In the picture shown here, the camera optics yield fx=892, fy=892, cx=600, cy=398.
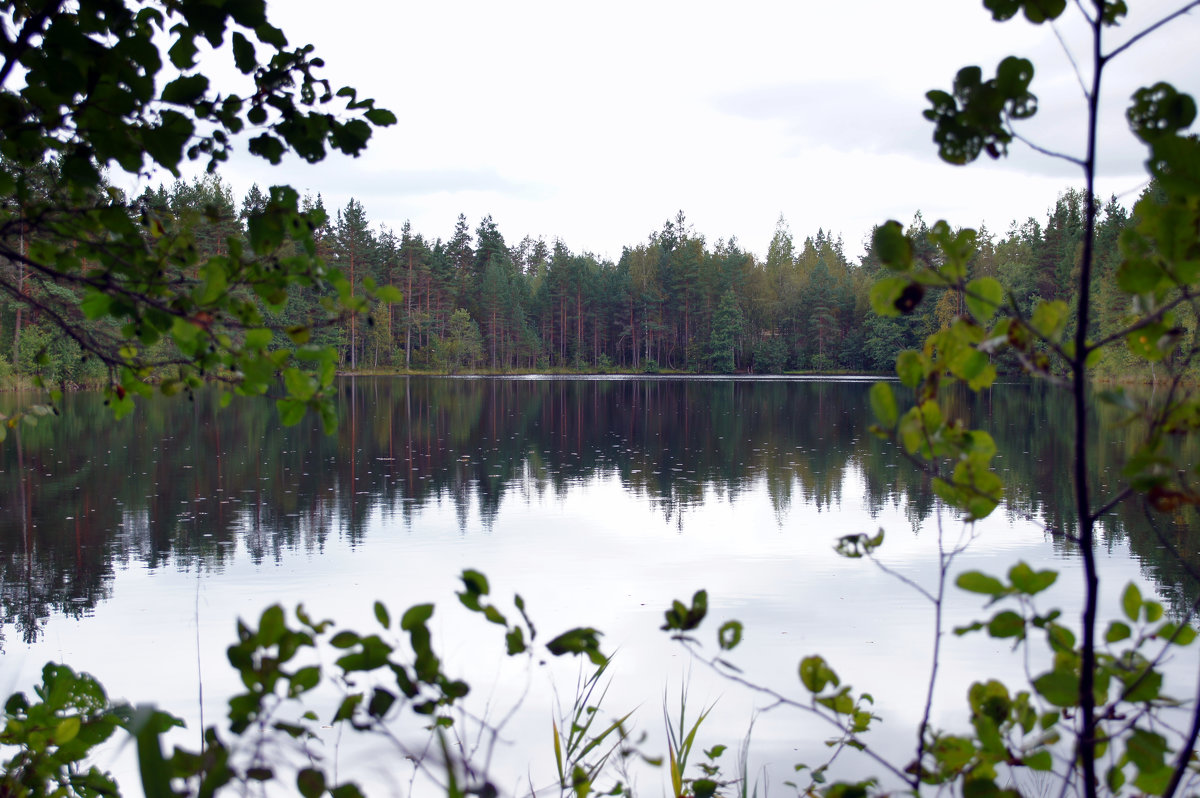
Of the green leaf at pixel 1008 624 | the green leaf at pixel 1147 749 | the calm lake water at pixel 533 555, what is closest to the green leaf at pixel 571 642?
the calm lake water at pixel 533 555

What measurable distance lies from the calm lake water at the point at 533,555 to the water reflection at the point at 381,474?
0.07 metres

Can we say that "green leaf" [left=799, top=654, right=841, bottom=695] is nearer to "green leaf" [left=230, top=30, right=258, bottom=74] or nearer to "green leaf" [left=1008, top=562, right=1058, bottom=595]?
"green leaf" [left=1008, top=562, right=1058, bottom=595]

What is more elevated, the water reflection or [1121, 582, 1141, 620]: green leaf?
[1121, 582, 1141, 620]: green leaf

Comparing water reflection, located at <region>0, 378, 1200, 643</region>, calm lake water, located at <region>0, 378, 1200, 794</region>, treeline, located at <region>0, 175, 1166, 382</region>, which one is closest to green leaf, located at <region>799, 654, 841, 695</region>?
calm lake water, located at <region>0, 378, 1200, 794</region>

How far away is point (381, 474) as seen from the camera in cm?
1540

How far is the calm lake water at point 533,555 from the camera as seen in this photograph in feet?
19.6

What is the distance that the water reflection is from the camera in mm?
9609

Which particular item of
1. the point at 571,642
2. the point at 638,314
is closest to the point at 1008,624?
the point at 571,642

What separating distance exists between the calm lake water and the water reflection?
0.23 ft

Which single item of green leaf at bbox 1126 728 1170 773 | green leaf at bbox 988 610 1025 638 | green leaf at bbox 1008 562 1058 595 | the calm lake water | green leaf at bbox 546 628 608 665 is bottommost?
the calm lake water

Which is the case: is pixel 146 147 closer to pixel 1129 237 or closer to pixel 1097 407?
pixel 1129 237

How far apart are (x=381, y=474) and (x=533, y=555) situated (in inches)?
248

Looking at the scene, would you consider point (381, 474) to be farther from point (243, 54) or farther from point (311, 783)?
point (311, 783)

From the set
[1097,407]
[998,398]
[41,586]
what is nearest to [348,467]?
[41,586]
